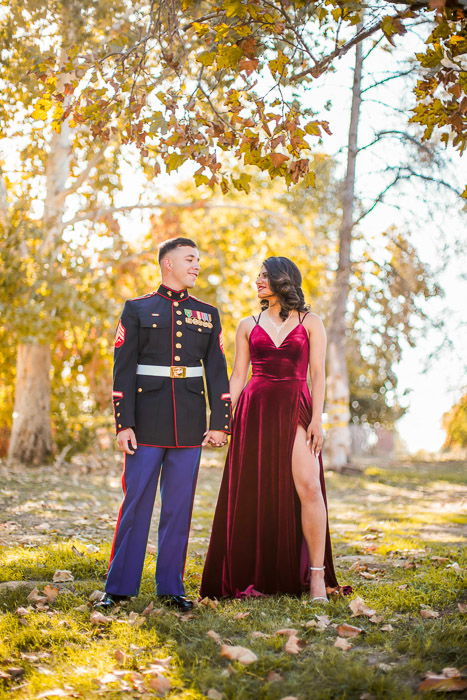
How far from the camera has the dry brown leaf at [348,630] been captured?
3643 millimetres

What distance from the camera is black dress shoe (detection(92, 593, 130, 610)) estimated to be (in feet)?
13.4

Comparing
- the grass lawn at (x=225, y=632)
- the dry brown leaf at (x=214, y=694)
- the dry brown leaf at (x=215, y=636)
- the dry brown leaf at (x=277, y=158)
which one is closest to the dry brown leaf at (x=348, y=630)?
the grass lawn at (x=225, y=632)

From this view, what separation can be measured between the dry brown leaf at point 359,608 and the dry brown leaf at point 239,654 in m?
0.90

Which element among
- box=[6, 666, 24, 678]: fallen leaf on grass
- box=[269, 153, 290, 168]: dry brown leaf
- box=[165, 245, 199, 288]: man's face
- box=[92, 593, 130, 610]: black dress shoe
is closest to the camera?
box=[6, 666, 24, 678]: fallen leaf on grass

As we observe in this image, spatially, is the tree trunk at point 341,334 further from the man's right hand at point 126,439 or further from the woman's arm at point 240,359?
the man's right hand at point 126,439

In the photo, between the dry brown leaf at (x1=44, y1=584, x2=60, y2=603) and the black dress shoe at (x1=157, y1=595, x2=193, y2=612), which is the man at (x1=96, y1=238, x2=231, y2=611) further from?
the dry brown leaf at (x1=44, y1=584, x2=60, y2=603)

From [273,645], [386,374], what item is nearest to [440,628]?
[273,645]

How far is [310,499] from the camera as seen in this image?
4.41 metres

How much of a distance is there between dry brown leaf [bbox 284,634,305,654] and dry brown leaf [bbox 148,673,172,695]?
2.02 ft

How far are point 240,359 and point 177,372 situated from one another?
0.58 meters

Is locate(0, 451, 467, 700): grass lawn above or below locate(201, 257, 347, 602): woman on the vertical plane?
below

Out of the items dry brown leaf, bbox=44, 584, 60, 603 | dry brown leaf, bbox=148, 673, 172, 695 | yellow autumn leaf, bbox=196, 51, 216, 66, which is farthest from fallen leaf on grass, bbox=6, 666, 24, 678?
yellow autumn leaf, bbox=196, 51, 216, 66

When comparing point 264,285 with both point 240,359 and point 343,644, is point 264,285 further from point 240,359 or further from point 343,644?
point 343,644

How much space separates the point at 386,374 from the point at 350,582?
19.1 meters
